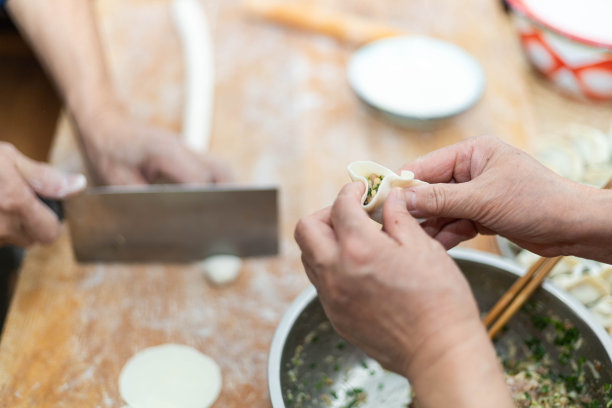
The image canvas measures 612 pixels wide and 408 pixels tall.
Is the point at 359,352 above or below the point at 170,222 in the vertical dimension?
below

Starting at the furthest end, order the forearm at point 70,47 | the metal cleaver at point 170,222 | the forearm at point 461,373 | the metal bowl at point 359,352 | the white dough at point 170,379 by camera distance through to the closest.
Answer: the forearm at point 70,47, the metal cleaver at point 170,222, the white dough at point 170,379, the metal bowl at point 359,352, the forearm at point 461,373

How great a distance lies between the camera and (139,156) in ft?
4.76

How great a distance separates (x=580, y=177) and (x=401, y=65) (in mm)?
656

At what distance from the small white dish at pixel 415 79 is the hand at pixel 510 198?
0.75m

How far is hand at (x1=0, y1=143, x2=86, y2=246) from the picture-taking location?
116 cm

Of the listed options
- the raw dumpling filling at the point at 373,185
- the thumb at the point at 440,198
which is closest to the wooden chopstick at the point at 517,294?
the thumb at the point at 440,198

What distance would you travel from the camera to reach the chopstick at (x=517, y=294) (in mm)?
1031

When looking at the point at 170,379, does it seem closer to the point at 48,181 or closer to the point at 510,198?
the point at 48,181

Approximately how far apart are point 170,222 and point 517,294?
0.76 meters

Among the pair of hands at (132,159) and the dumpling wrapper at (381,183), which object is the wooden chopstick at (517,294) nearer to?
the dumpling wrapper at (381,183)

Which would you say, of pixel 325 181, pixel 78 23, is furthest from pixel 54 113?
pixel 325 181

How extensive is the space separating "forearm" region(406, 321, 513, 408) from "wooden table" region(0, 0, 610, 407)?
0.54m

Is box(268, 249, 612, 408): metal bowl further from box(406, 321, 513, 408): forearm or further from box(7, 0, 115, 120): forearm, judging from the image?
box(7, 0, 115, 120): forearm

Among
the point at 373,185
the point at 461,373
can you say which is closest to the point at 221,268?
the point at 373,185
